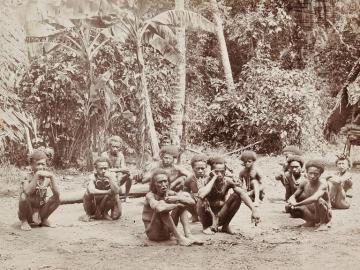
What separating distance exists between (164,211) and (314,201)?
1.26m

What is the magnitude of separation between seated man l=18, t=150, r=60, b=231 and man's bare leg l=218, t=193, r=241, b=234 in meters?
1.33

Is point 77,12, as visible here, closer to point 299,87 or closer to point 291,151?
point 291,151

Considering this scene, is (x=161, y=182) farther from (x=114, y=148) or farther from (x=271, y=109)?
(x=271, y=109)

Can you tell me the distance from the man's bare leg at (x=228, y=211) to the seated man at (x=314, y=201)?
0.44m

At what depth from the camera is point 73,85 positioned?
20.4 feet

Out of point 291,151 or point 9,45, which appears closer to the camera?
point 9,45

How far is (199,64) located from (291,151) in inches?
124

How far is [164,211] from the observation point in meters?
3.67

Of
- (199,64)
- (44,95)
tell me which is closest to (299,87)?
(199,64)

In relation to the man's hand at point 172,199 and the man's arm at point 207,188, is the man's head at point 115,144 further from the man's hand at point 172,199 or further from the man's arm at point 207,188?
the man's hand at point 172,199

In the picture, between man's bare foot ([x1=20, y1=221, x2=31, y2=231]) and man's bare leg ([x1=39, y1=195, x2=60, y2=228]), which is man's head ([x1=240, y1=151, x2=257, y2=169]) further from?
man's bare foot ([x1=20, y1=221, x2=31, y2=231])

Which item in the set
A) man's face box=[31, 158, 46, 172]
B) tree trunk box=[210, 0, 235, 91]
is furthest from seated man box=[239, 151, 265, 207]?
tree trunk box=[210, 0, 235, 91]

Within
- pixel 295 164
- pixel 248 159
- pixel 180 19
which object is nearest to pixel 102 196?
pixel 248 159

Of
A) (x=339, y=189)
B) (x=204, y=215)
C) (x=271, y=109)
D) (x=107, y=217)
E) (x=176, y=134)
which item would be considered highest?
(x=271, y=109)
